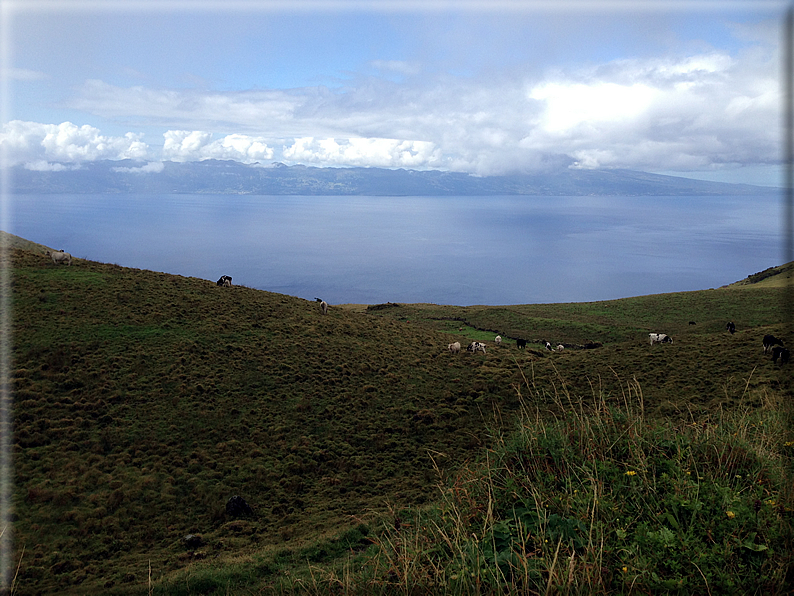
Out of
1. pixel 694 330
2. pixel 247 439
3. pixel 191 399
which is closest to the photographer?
pixel 247 439

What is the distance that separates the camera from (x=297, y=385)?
23047mm

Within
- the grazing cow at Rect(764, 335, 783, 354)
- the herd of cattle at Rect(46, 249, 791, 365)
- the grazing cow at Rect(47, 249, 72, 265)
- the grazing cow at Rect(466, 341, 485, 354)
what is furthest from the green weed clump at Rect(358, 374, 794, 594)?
the grazing cow at Rect(47, 249, 72, 265)

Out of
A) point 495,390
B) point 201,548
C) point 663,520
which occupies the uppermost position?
point 663,520

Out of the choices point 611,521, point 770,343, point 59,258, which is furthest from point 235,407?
point 770,343

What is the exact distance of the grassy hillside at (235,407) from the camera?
Result: 1196 cm

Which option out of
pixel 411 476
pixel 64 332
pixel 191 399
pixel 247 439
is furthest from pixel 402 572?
pixel 64 332

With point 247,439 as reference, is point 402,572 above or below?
above

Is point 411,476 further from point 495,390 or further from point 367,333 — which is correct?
point 367,333

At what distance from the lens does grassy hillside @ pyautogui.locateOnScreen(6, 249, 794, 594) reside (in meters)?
12.0

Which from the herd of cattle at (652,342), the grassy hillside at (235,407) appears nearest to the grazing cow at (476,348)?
the herd of cattle at (652,342)

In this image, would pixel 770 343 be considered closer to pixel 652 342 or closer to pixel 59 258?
pixel 652 342

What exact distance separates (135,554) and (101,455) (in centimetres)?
624

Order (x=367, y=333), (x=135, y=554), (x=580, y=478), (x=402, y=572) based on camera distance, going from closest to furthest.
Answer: (x=402, y=572) → (x=580, y=478) → (x=135, y=554) → (x=367, y=333)

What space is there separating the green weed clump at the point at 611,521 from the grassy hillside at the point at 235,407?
2.59 feet
